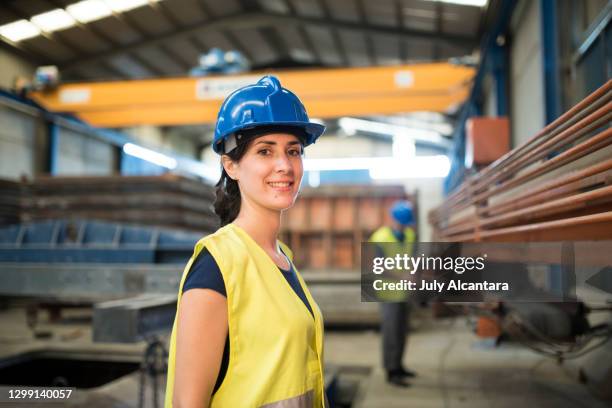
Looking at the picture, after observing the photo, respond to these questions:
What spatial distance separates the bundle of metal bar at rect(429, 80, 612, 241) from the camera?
4.53 ft

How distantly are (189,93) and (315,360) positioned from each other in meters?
7.01

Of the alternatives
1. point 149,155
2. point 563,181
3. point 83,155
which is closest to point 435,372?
point 563,181

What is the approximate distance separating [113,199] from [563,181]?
24.9 ft

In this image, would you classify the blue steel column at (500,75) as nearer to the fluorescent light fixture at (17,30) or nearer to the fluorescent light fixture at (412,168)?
the fluorescent light fixture at (17,30)

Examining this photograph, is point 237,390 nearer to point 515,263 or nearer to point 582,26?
point 515,263

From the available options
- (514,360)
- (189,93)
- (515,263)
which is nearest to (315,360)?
(515,263)

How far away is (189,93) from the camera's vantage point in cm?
782

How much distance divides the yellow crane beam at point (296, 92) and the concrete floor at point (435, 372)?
134 inches

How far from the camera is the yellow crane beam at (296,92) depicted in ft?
23.8

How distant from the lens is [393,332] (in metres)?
5.41

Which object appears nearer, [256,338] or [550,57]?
[256,338]

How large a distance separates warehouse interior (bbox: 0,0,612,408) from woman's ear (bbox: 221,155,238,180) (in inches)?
→ 6.1

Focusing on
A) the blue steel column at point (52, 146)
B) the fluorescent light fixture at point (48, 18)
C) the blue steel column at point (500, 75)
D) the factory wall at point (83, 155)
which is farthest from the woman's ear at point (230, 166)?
the factory wall at point (83, 155)

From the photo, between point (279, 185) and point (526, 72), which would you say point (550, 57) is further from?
point (279, 185)
